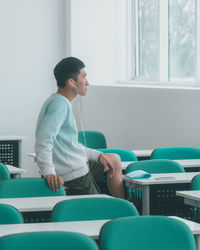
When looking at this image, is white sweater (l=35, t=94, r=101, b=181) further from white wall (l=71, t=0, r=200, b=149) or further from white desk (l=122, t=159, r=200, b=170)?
white wall (l=71, t=0, r=200, b=149)

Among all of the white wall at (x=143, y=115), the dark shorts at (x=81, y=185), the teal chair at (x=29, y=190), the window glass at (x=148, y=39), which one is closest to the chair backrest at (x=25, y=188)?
the teal chair at (x=29, y=190)

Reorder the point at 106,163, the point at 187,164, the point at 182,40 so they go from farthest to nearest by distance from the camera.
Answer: the point at 182,40 → the point at 187,164 → the point at 106,163

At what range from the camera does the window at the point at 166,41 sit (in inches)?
242

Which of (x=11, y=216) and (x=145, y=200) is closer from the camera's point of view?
(x=11, y=216)

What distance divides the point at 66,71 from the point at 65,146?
0.49 metres

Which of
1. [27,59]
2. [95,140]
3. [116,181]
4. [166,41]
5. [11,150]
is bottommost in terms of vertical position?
[11,150]

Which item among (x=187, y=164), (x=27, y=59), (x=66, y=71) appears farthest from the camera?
(x=27, y=59)

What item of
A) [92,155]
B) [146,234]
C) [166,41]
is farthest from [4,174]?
[166,41]

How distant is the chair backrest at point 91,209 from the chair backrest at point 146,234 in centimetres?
35

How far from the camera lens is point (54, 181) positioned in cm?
323

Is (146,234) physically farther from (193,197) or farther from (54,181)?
(54,181)

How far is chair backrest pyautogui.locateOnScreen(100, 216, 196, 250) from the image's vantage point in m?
2.17

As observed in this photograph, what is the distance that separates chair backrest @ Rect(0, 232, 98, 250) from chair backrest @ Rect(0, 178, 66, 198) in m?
1.20

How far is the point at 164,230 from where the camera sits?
88.1 inches
